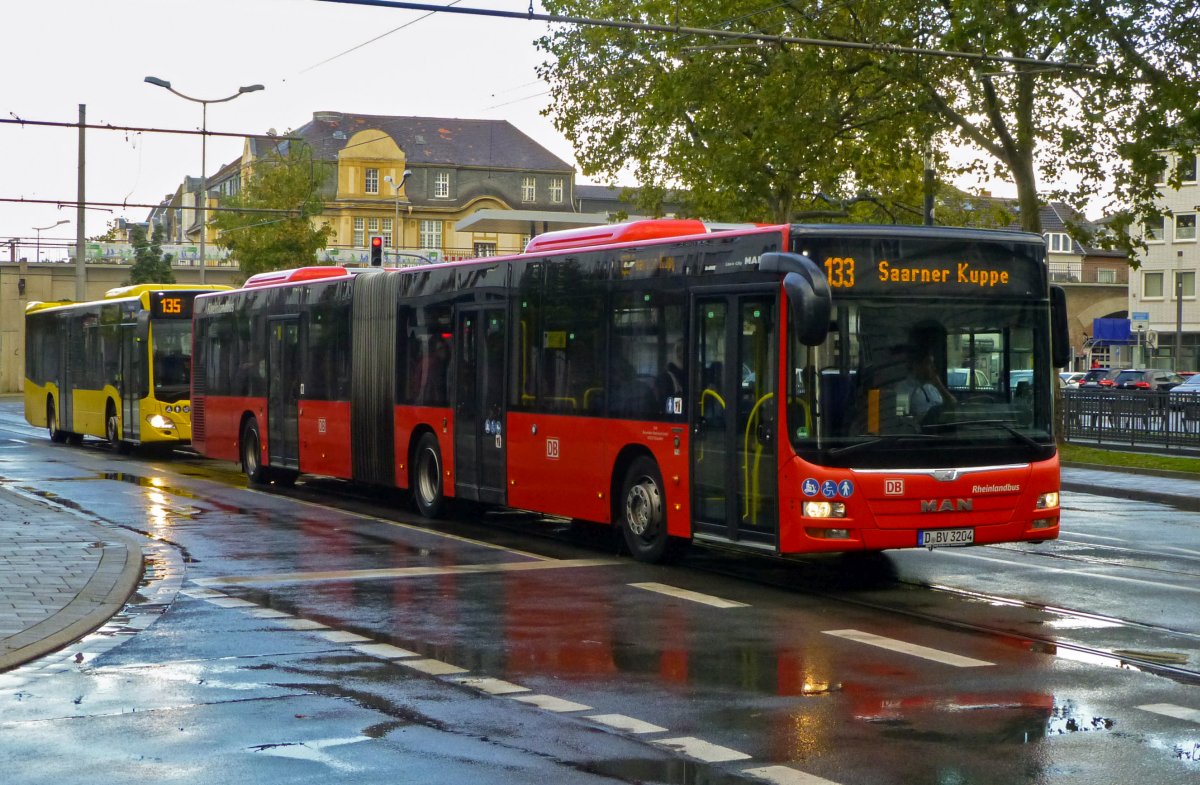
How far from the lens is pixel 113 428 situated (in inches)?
1297

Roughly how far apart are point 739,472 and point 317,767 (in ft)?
21.9

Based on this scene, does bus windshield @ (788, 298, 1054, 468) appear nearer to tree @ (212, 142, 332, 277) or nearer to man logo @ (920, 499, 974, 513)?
man logo @ (920, 499, 974, 513)

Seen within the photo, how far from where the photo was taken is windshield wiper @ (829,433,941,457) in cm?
1249

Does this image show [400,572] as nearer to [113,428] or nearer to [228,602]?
[228,602]

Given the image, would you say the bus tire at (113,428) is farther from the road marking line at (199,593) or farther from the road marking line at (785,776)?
the road marking line at (785,776)

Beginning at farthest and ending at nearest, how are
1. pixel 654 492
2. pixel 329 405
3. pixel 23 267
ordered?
pixel 23 267
pixel 329 405
pixel 654 492

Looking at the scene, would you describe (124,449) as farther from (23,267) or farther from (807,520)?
(23,267)

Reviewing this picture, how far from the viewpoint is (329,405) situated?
22328 millimetres

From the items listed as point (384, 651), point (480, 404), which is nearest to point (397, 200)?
point (480, 404)

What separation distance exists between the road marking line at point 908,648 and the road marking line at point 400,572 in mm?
4143

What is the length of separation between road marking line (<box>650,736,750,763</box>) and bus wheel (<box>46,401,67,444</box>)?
106ft

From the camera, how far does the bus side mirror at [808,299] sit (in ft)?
39.5

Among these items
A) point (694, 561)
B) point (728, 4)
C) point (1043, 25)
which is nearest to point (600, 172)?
point (728, 4)

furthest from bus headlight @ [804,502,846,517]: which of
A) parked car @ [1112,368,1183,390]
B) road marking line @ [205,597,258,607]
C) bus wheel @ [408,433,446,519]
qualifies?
parked car @ [1112,368,1183,390]
